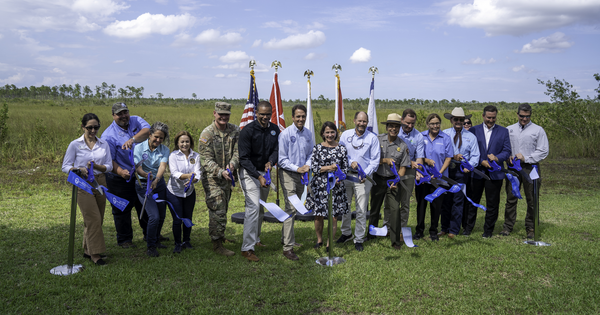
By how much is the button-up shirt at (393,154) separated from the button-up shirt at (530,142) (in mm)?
1985

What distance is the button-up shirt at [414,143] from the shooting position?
574cm

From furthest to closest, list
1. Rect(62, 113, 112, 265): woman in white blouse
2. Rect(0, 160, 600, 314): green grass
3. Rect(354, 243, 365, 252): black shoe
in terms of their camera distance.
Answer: Rect(354, 243, 365, 252): black shoe → Rect(62, 113, 112, 265): woman in white blouse → Rect(0, 160, 600, 314): green grass

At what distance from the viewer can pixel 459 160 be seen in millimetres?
5922

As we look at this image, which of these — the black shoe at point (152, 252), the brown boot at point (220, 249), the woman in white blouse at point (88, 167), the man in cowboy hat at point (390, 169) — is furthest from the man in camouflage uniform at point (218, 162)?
the man in cowboy hat at point (390, 169)

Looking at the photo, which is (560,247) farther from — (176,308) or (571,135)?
(571,135)

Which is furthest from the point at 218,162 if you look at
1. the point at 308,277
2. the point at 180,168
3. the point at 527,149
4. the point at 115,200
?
the point at 527,149

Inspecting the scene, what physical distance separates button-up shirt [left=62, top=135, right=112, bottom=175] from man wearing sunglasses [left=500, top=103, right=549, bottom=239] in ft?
19.5

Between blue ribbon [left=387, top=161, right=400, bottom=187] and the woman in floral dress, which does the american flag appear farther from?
blue ribbon [left=387, top=161, right=400, bottom=187]

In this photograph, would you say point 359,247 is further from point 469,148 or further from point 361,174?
point 469,148

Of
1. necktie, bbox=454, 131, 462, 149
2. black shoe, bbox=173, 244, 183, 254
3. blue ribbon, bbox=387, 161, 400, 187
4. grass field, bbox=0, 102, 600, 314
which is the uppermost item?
necktie, bbox=454, 131, 462, 149

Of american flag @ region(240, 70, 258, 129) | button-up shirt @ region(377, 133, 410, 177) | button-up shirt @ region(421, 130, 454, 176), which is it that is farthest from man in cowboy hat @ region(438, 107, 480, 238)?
american flag @ region(240, 70, 258, 129)

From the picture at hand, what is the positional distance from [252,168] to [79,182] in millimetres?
1995

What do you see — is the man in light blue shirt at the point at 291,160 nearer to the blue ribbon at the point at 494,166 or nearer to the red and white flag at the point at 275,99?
the blue ribbon at the point at 494,166

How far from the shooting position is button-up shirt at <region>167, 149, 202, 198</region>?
201 inches
